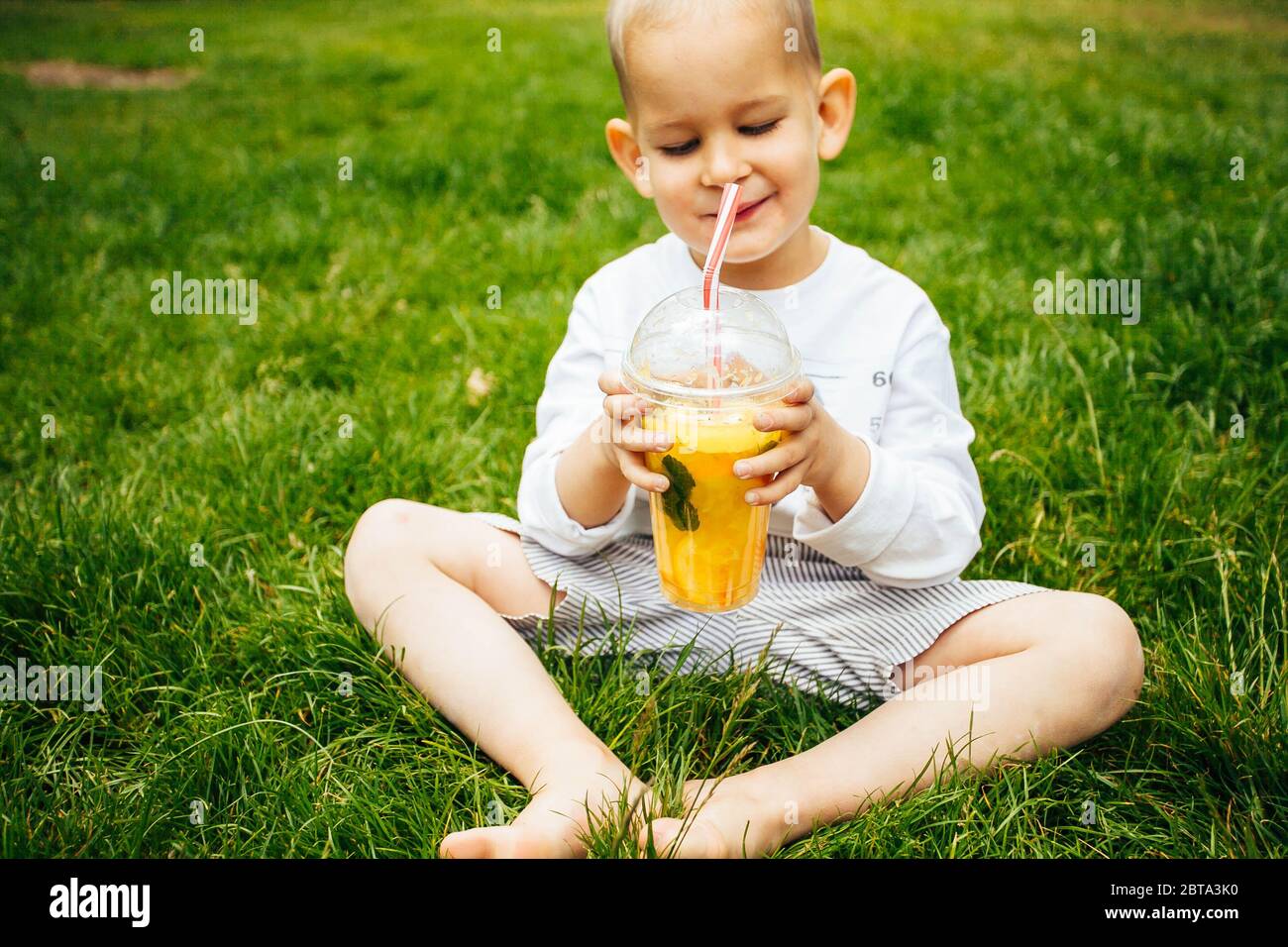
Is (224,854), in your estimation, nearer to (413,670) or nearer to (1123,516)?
(413,670)

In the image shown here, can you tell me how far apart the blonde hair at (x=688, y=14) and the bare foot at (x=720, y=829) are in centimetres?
121

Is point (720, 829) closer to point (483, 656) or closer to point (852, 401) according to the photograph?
point (483, 656)

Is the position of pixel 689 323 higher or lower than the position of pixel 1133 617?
higher

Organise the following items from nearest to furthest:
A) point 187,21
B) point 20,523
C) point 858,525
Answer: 1. point 858,525
2. point 20,523
3. point 187,21

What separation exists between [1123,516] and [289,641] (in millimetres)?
1850

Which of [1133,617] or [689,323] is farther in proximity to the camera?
[1133,617]

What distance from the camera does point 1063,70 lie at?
246 inches

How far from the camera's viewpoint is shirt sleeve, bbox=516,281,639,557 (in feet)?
6.60

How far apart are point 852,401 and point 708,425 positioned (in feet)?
1.84

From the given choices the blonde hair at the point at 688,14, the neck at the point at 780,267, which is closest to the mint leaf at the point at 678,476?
the neck at the point at 780,267

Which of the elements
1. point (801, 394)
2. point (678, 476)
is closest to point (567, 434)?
point (678, 476)

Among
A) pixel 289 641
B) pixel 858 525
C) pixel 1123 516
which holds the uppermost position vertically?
pixel 858 525

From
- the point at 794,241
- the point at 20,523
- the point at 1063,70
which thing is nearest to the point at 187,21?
the point at 1063,70

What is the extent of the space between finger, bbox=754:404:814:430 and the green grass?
1.94ft
